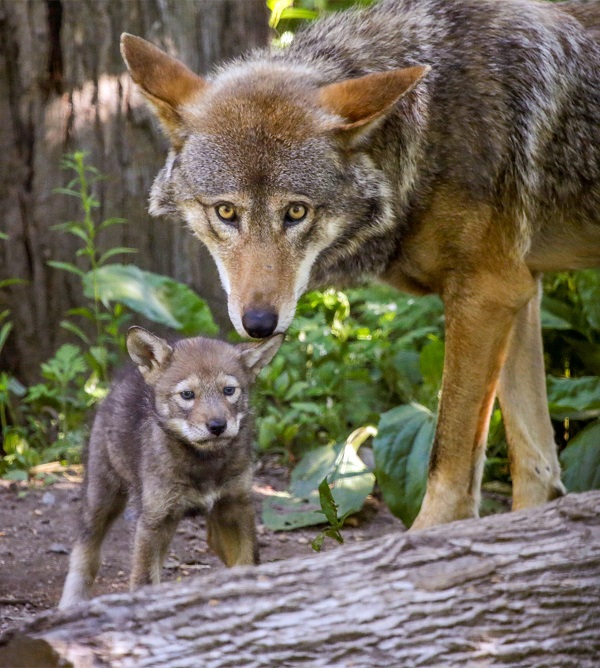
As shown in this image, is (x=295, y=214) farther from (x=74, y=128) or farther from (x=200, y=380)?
(x=74, y=128)

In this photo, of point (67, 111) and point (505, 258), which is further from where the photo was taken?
point (67, 111)

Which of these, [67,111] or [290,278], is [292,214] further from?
[67,111]

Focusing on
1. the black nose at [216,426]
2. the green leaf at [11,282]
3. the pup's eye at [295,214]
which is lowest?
the black nose at [216,426]

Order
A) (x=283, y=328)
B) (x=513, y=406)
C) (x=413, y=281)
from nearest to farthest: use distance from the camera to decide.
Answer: (x=283, y=328)
(x=413, y=281)
(x=513, y=406)

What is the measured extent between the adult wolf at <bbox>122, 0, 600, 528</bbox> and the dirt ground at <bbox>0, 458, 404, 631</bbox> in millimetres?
1110

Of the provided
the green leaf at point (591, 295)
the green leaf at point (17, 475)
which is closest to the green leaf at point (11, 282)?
the green leaf at point (17, 475)

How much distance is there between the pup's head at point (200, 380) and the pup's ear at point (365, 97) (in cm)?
101

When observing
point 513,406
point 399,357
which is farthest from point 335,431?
point 513,406

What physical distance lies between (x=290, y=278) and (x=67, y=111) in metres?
3.26

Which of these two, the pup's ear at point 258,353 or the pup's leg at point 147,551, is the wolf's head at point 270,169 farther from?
the pup's leg at point 147,551

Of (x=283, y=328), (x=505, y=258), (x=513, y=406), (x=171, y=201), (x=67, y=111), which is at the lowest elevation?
(x=513, y=406)

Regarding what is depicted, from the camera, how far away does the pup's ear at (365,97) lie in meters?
4.06

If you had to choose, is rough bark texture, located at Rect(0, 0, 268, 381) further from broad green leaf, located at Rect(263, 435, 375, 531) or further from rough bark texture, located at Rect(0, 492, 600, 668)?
rough bark texture, located at Rect(0, 492, 600, 668)

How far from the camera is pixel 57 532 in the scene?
17.8 feet
